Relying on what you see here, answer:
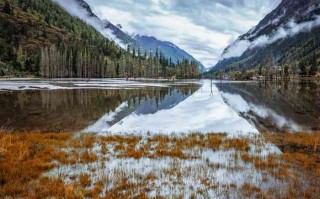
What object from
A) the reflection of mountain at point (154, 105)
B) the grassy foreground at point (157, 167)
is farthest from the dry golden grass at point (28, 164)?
the reflection of mountain at point (154, 105)

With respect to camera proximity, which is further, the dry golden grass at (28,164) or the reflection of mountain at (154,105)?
the reflection of mountain at (154,105)

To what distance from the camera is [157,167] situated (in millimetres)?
15195

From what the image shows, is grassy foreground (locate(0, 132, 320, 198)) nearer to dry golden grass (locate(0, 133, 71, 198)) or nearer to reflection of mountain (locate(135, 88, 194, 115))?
dry golden grass (locate(0, 133, 71, 198))

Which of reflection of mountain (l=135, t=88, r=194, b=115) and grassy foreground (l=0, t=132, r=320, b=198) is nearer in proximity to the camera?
grassy foreground (l=0, t=132, r=320, b=198)

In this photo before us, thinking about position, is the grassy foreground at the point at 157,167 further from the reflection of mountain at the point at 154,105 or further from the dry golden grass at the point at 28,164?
the reflection of mountain at the point at 154,105

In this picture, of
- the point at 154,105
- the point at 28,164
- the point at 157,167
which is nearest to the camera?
the point at 28,164

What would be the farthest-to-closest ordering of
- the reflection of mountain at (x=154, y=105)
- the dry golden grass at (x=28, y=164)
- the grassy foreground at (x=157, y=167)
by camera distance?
the reflection of mountain at (x=154, y=105) → the grassy foreground at (x=157, y=167) → the dry golden grass at (x=28, y=164)

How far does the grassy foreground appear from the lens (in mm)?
11820

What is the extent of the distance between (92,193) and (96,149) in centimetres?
758

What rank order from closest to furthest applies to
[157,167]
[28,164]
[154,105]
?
[28,164]
[157,167]
[154,105]

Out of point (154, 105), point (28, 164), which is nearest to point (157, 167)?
point (28, 164)

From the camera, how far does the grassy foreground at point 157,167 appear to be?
11820 millimetres

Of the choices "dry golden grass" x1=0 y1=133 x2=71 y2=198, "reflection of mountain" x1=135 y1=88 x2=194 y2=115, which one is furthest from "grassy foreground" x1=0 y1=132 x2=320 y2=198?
"reflection of mountain" x1=135 y1=88 x2=194 y2=115

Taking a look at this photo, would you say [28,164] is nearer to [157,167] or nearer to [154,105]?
[157,167]
